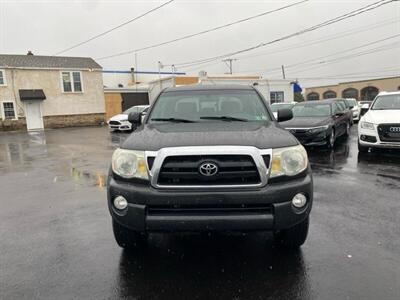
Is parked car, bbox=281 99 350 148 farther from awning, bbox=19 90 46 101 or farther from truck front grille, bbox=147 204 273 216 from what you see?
awning, bbox=19 90 46 101

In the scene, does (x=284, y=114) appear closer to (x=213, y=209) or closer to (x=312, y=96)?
(x=213, y=209)

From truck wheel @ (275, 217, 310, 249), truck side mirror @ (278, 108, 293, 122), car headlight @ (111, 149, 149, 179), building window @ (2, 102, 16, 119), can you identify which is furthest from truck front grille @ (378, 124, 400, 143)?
building window @ (2, 102, 16, 119)

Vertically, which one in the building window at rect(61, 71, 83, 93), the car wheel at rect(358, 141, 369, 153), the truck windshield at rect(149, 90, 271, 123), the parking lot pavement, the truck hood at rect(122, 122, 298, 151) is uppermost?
the building window at rect(61, 71, 83, 93)

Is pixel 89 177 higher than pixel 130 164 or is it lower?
lower

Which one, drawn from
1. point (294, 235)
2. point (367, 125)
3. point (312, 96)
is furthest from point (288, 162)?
point (312, 96)

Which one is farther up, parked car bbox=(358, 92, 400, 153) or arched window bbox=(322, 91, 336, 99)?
arched window bbox=(322, 91, 336, 99)

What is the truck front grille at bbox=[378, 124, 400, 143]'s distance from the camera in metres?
8.44

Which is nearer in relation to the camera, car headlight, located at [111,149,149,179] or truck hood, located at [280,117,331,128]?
car headlight, located at [111,149,149,179]

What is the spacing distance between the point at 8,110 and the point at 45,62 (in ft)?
16.4

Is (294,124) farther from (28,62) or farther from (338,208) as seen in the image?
(28,62)

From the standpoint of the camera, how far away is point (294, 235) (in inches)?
140

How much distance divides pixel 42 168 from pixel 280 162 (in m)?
7.90

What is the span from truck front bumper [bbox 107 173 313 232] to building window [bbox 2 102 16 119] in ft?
88.5

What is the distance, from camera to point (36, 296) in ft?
9.75
